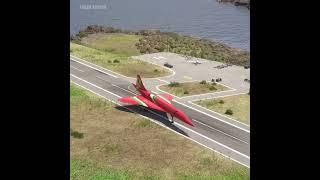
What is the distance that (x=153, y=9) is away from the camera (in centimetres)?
19188

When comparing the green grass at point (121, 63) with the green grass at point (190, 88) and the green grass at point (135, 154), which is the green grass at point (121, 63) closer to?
the green grass at point (190, 88)

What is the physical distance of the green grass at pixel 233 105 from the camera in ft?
188

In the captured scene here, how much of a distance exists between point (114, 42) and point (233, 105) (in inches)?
2391

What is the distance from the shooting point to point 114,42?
115 metres

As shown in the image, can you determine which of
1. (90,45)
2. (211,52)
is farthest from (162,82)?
(90,45)

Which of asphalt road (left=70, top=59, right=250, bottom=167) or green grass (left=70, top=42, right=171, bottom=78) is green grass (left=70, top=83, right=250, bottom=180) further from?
green grass (left=70, top=42, right=171, bottom=78)

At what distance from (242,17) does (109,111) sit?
12304 centimetres

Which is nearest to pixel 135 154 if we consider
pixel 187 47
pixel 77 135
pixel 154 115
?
pixel 77 135

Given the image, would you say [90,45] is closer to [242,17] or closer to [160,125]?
[160,125]

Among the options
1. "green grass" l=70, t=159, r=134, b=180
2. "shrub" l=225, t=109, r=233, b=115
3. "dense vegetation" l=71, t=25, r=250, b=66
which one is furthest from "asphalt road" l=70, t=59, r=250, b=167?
"dense vegetation" l=71, t=25, r=250, b=66

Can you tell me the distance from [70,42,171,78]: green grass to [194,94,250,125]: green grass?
60.2 feet

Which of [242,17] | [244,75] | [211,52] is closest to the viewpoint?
[244,75]
